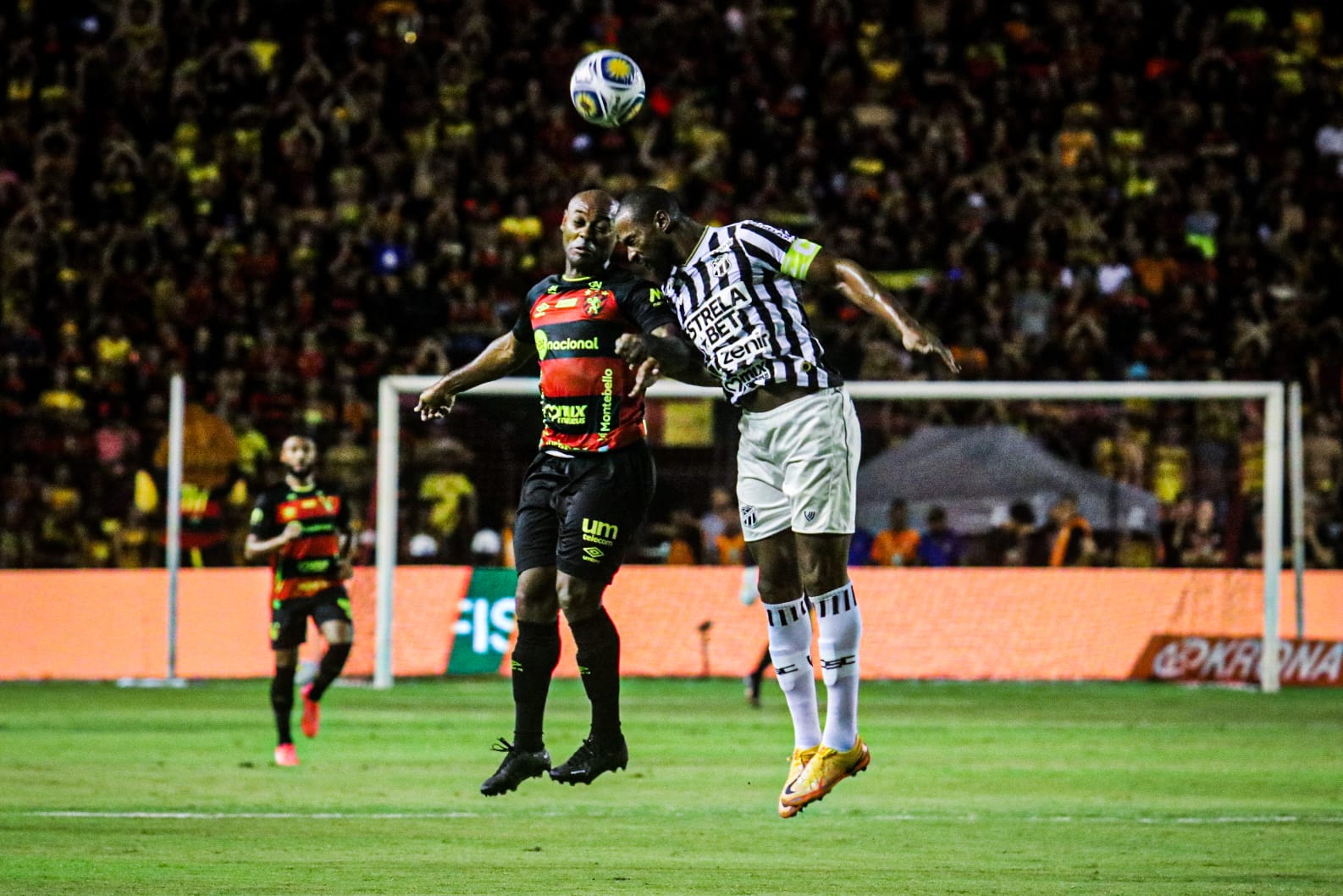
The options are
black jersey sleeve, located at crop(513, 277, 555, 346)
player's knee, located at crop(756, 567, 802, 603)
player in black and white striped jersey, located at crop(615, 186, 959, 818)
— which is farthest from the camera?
black jersey sleeve, located at crop(513, 277, 555, 346)

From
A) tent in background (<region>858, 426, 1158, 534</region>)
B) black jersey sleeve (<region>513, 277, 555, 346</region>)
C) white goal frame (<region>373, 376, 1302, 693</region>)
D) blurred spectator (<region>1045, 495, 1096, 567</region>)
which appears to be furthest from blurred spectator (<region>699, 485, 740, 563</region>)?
black jersey sleeve (<region>513, 277, 555, 346</region>)

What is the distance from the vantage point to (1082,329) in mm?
25391

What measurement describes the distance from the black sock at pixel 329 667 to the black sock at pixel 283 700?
0.54 meters

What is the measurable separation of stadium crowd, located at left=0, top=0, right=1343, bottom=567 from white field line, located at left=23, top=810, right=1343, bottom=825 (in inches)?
397

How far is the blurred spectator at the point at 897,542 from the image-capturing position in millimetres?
21766

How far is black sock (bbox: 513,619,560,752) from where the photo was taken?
30.3ft

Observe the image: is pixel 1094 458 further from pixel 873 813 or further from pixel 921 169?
pixel 873 813

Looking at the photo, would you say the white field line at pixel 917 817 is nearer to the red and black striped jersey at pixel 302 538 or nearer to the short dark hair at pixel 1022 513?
the red and black striped jersey at pixel 302 538

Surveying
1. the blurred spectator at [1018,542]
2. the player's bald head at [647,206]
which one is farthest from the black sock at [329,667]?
the blurred spectator at [1018,542]

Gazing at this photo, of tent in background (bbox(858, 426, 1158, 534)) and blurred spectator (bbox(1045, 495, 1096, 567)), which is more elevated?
tent in background (bbox(858, 426, 1158, 534))

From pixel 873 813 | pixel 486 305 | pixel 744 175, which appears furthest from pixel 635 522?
pixel 744 175

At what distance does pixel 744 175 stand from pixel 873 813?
17.2 metres

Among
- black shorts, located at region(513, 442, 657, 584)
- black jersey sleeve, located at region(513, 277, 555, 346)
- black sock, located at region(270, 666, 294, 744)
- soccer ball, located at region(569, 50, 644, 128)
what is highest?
soccer ball, located at region(569, 50, 644, 128)

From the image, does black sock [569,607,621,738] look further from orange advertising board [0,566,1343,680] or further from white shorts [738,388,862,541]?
orange advertising board [0,566,1343,680]
